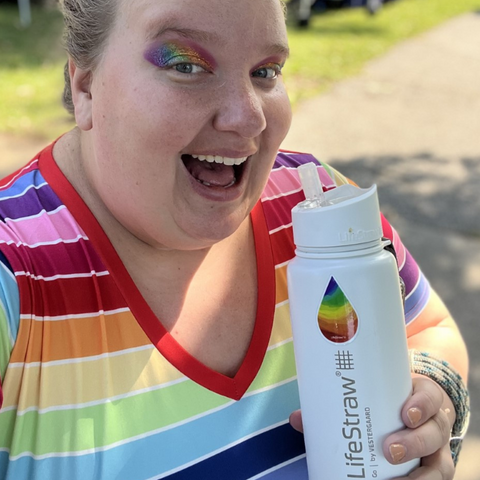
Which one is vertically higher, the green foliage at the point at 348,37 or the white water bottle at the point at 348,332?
the green foliage at the point at 348,37

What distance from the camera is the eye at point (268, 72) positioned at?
133cm

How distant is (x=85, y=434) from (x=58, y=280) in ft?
0.92

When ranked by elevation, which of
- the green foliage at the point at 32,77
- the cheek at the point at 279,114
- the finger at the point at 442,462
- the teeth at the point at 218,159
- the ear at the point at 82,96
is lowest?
the finger at the point at 442,462

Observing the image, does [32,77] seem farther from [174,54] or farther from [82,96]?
[174,54]

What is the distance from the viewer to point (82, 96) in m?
1.35

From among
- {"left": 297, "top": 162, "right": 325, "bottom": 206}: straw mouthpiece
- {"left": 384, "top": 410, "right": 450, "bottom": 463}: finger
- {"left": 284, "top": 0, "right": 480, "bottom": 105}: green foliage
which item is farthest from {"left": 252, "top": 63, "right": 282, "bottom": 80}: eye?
{"left": 284, "top": 0, "right": 480, "bottom": 105}: green foliage

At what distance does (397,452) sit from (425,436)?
4.1 inches

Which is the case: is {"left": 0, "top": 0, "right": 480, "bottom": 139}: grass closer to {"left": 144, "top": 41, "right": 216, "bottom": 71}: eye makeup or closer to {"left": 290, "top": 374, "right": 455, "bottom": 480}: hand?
{"left": 144, "top": 41, "right": 216, "bottom": 71}: eye makeup

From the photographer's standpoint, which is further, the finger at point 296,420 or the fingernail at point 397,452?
the finger at point 296,420

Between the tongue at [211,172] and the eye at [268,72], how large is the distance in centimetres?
19

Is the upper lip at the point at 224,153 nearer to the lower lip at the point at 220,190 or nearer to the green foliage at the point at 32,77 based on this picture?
the lower lip at the point at 220,190

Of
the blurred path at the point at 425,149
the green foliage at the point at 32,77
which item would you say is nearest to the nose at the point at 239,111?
the blurred path at the point at 425,149

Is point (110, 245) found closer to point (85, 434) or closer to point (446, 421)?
point (85, 434)

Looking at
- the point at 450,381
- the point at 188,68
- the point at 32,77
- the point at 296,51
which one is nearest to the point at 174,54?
the point at 188,68
